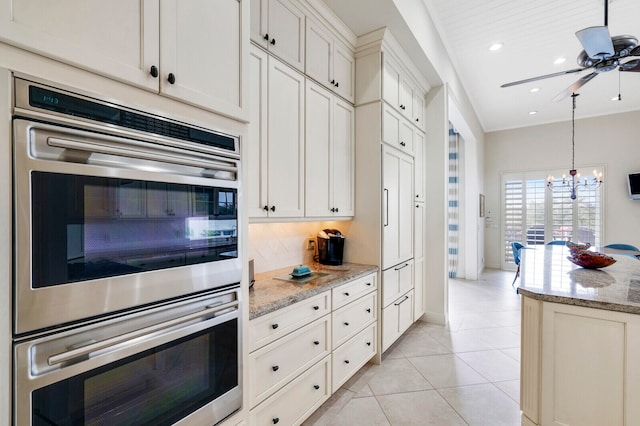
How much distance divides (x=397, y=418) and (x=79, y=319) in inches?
81.8

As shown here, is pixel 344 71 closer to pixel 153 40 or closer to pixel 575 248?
pixel 153 40

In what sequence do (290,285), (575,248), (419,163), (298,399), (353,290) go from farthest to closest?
(419,163) < (575,248) < (353,290) < (290,285) < (298,399)

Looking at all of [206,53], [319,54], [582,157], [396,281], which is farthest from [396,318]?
[582,157]

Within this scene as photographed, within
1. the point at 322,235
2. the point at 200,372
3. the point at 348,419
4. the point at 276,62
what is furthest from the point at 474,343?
the point at 276,62

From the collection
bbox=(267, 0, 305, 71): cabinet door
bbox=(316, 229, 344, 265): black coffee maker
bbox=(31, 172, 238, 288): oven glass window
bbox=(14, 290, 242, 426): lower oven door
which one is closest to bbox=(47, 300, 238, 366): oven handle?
bbox=(14, 290, 242, 426): lower oven door

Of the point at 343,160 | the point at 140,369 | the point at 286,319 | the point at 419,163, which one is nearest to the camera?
the point at 140,369

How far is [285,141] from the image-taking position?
208 centimetres

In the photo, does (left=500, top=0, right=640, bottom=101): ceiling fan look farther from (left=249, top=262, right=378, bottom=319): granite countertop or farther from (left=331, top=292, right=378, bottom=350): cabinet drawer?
(left=331, top=292, right=378, bottom=350): cabinet drawer

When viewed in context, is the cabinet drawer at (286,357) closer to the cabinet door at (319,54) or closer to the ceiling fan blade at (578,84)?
the cabinet door at (319,54)

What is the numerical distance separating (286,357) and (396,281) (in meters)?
1.62

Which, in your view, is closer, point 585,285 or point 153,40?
point 153,40

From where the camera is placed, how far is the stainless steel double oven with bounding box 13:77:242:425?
0.78m

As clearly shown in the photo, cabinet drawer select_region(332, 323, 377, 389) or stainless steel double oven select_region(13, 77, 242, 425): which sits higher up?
stainless steel double oven select_region(13, 77, 242, 425)

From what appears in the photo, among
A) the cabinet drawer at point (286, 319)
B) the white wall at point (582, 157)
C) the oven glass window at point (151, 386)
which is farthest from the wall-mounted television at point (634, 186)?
the oven glass window at point (151, 386)
